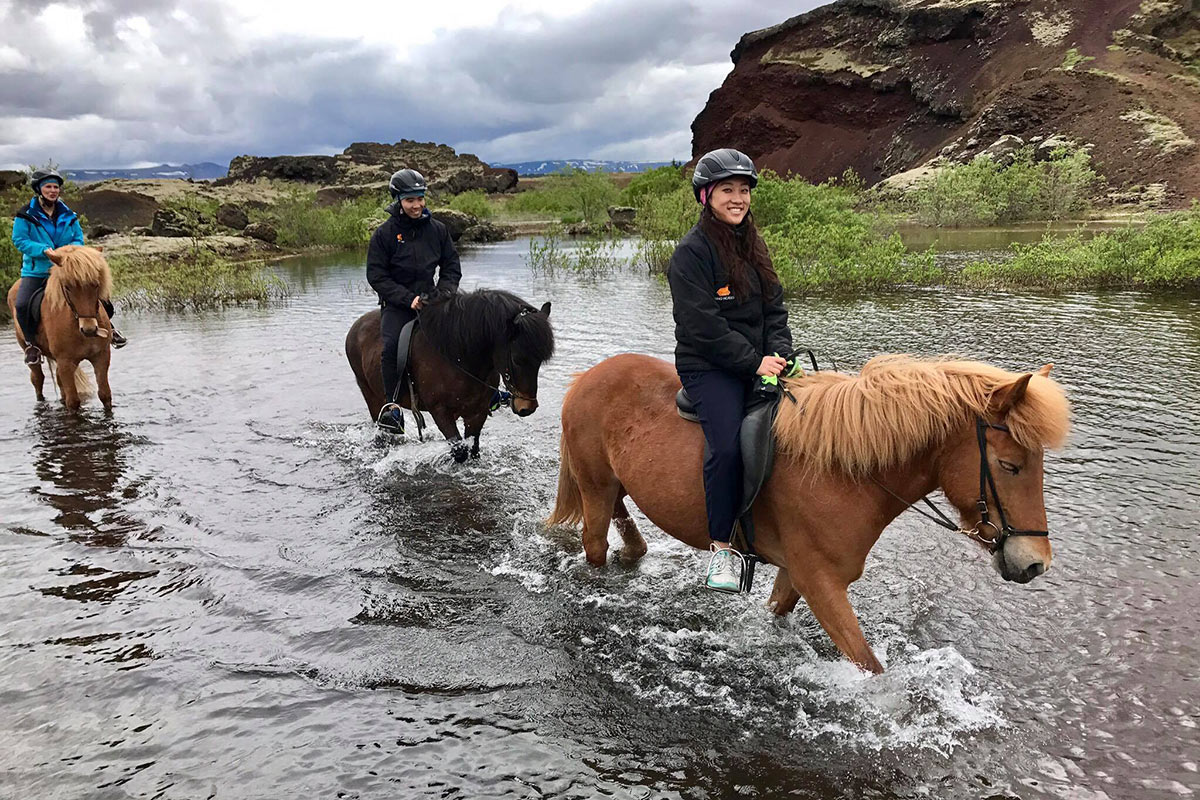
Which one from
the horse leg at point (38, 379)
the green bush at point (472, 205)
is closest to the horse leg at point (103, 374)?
the horse leg at point (38, 379)

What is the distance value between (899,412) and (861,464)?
302mm

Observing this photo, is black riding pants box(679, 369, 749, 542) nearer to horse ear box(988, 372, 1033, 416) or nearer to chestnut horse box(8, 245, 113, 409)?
horse ear box(988, 372, 1033, 416)

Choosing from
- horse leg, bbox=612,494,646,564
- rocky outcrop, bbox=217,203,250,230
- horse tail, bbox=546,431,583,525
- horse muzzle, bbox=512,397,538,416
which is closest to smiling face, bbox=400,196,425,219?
horse muzzle, bbox=512,397,538,416

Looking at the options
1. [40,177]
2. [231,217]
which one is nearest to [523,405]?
[40,177]

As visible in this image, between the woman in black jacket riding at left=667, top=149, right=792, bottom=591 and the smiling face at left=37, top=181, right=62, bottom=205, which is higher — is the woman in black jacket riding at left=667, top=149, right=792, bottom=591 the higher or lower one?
the lower one

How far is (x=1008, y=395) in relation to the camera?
3.02 m

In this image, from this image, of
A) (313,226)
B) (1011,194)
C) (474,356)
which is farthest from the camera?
(313,226)

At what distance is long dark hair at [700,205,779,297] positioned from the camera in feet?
12.6

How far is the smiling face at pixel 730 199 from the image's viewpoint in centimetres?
379

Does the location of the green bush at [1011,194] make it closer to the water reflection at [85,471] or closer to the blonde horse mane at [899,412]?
the blonde horse mane at [899,412]

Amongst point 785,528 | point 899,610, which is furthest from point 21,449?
point 899,610

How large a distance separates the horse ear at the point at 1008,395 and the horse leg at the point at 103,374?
32.8ft

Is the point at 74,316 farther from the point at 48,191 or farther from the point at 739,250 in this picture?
the point at 739,250

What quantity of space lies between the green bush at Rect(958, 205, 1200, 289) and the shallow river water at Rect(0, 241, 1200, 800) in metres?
7.02
